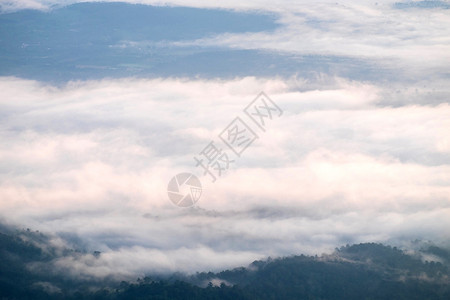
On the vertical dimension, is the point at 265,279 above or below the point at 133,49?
below

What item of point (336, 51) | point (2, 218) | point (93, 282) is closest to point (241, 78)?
point (336, 51)

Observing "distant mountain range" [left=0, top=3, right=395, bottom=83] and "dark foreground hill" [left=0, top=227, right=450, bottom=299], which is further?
"distant mountain range" [left=0, top=3, right=395, bottom=83]

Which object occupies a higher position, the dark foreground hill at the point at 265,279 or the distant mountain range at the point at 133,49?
the distant mountain range at the point at 133,49

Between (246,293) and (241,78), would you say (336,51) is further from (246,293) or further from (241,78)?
(246,293)

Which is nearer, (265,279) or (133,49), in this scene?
(265,279)

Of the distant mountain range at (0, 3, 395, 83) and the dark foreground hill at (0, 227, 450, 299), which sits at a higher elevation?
the distant mountain range at (0, 3, 395, 83)

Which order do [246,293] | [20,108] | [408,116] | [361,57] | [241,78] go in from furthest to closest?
1. [361,57]
2. [241,78]
3. [20,108]
4. [408,116]
5. [246,293]

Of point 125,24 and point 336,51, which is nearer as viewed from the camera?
point 336,51

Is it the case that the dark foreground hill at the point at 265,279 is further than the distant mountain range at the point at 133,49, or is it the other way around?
the distant mountain range at the point at 133,49
